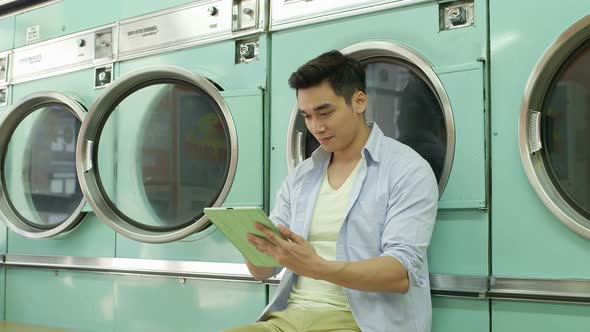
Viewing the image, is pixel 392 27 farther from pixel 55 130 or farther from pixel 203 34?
pixel 55 130

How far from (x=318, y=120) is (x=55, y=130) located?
201 cm

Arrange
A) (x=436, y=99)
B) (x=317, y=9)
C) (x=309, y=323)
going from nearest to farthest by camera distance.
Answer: (x=309, y=323)
(x=436, y=99)
(x=317, y=9)

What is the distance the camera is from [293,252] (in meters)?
1.82

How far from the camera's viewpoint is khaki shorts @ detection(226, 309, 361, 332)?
1911 mm

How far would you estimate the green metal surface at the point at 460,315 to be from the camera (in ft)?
6.91

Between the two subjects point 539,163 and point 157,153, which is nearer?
point 539,163

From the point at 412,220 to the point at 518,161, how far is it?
16.8 inches

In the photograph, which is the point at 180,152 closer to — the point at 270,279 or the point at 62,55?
the point at 270,279

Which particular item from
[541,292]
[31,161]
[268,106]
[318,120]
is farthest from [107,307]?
[541,292]

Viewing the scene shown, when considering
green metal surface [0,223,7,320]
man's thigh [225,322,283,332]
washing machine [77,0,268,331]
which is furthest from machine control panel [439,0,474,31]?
green metal surface [0,223,7,320]

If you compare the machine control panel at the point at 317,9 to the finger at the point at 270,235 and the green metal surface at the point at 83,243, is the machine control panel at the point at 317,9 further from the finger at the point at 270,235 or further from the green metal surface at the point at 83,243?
the green metal surface at the point at 83,243

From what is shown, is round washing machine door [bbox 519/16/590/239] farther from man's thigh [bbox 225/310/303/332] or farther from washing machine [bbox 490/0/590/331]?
man's thigh [bbox 225/310/303/332]

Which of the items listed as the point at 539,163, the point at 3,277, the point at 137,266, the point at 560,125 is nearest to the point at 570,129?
the point at 560,125

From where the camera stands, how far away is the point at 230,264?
109 inches
